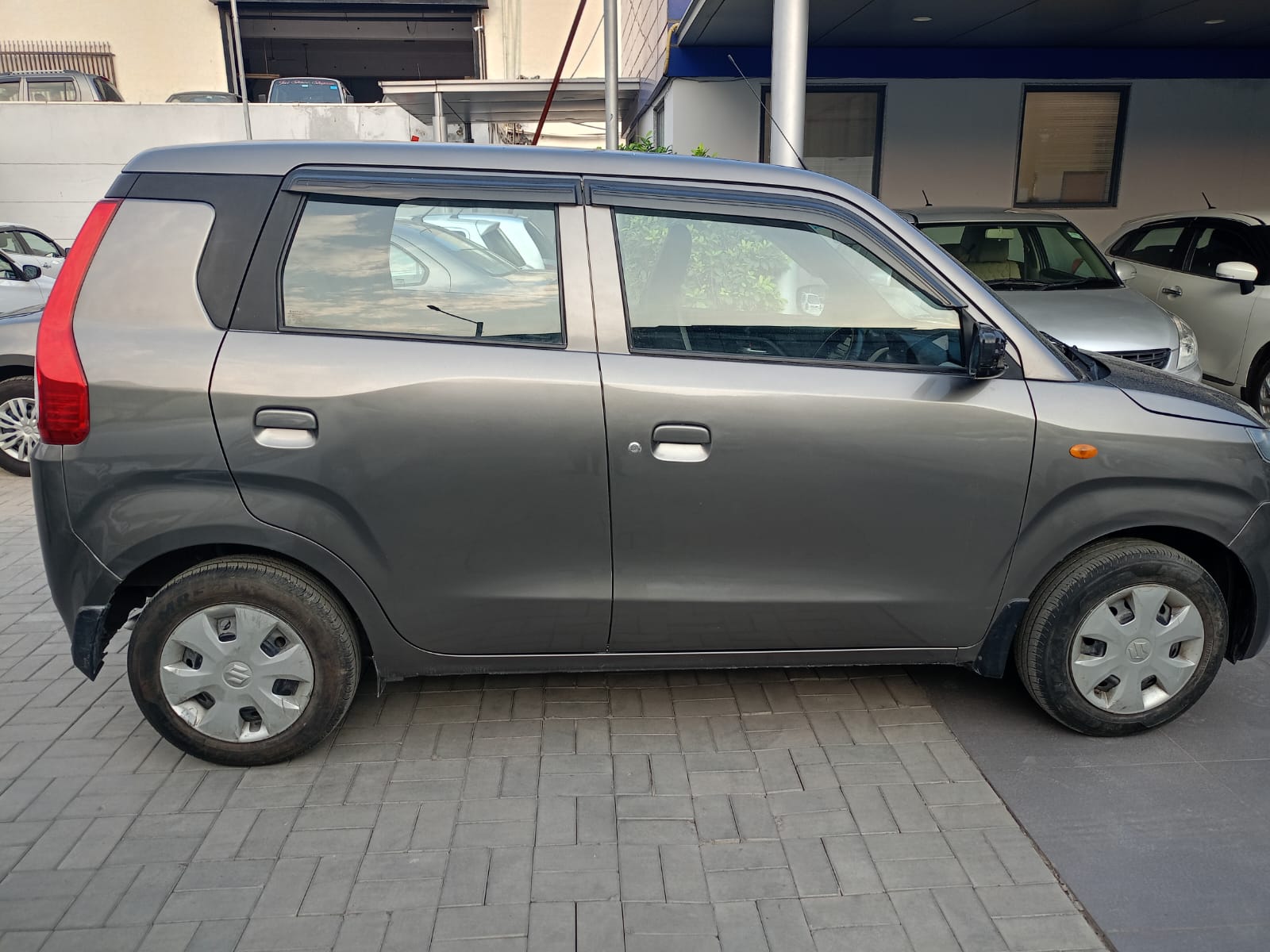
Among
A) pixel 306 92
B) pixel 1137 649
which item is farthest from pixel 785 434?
pixel 306 92

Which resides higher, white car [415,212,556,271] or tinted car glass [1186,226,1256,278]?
white car [415,212,556,271]

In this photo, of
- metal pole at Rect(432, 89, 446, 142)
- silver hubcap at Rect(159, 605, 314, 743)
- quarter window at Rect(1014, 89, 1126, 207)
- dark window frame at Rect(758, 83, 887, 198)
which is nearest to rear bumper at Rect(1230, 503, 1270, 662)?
silver hubcap at Rect(159, 605, 314, 743)

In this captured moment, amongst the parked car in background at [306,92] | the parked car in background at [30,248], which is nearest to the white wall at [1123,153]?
the parked car in background at [30,248]

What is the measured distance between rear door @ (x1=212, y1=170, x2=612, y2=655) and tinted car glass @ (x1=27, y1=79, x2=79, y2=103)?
78.6ft

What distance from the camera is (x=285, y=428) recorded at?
9.57ft

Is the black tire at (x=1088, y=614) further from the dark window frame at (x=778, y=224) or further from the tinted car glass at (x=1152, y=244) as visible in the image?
the tinted car glass at (x=1152, y=244)

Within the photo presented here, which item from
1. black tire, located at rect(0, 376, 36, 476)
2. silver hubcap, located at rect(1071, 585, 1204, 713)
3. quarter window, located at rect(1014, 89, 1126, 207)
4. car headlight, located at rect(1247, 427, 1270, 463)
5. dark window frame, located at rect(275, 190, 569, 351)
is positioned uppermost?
quarter window, located at rect(1014, 89, 1126, 207)

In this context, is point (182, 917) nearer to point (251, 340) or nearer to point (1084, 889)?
point (251, 340)

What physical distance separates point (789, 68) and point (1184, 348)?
3.22 meters

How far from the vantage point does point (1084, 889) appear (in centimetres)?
266

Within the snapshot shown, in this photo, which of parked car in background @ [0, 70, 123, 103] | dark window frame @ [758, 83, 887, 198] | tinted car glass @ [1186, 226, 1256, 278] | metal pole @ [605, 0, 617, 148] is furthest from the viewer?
parked car in background @ [0, 70, 123, 103]

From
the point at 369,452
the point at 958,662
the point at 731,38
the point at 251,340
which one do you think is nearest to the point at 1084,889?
the point at 958,662

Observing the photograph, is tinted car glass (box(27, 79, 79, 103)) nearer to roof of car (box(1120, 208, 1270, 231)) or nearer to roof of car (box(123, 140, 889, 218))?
roof of car (box(1120, 208, 1270, 231))

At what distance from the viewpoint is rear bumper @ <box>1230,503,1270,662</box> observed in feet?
10.6
